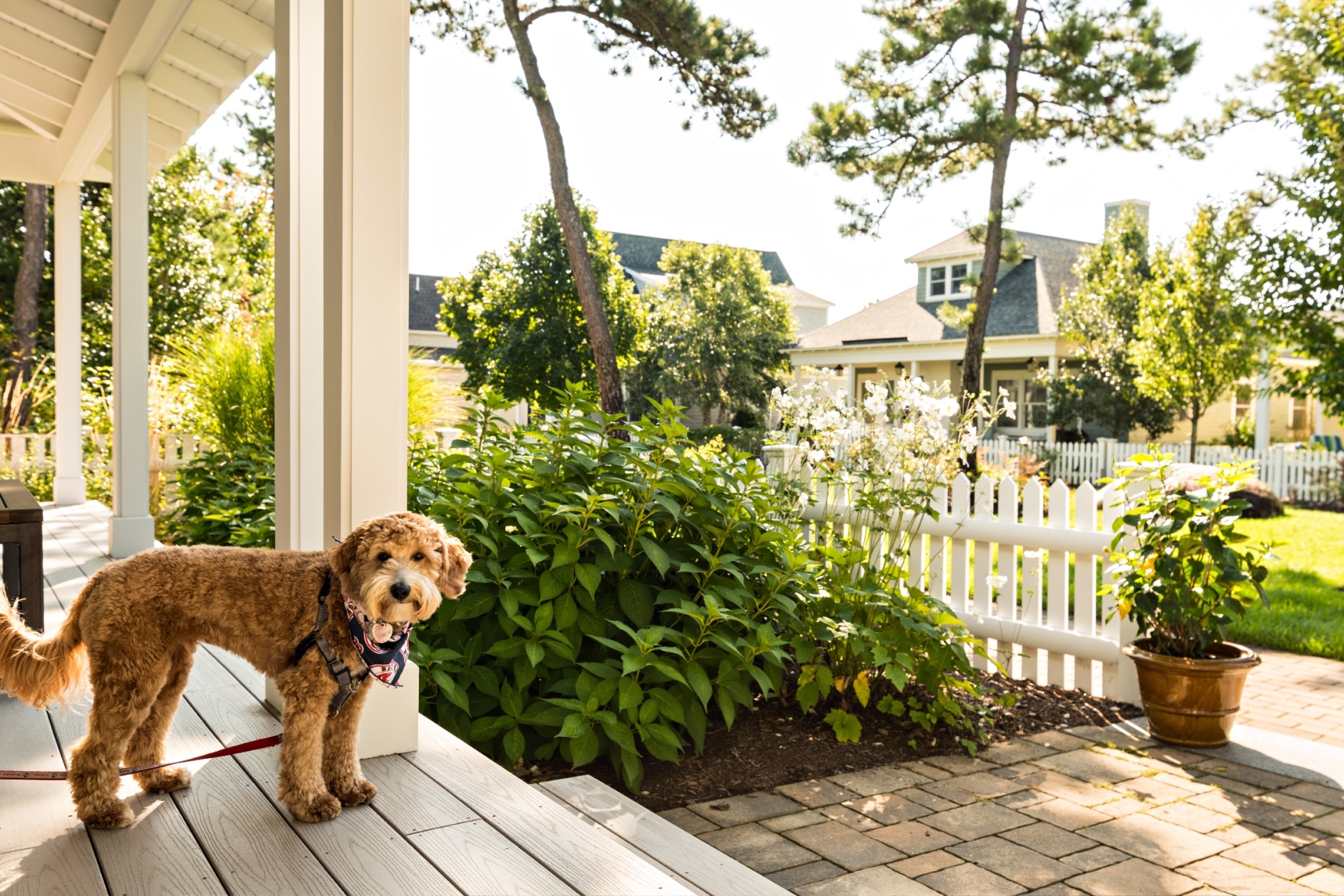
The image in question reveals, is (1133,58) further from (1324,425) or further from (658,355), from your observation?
(1324,425)

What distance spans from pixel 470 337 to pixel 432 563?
18582 millimetres

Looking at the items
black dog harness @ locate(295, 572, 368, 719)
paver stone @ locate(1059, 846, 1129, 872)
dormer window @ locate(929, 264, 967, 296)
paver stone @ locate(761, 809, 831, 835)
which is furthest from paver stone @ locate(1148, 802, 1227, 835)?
dormer window @ locate(929, 264, 967, 296)

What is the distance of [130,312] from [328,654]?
4.35 meters

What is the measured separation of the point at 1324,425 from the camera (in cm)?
2464

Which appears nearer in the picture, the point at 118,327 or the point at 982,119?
the point at 118,327

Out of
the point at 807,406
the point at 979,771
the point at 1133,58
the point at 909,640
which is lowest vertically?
the point at 979,771

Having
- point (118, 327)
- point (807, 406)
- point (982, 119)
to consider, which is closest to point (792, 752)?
point (807, 406)

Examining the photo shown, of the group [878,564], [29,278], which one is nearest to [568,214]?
[29,278]

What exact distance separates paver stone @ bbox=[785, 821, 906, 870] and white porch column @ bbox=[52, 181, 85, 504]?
6820 millimetres

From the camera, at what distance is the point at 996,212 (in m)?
13.8

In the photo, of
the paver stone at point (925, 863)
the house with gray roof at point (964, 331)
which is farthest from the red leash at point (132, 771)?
the house with gray roof at point (964, 331)

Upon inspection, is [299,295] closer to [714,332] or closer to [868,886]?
[868,886]

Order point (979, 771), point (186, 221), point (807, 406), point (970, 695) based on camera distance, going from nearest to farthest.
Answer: point (979, 771), point (970, 695), point (807, 406), point (186, 221)

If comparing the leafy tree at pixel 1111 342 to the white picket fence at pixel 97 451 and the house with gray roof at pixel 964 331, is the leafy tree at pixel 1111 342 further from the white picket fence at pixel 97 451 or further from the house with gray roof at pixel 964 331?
the white picket fence at pixel 97 451
